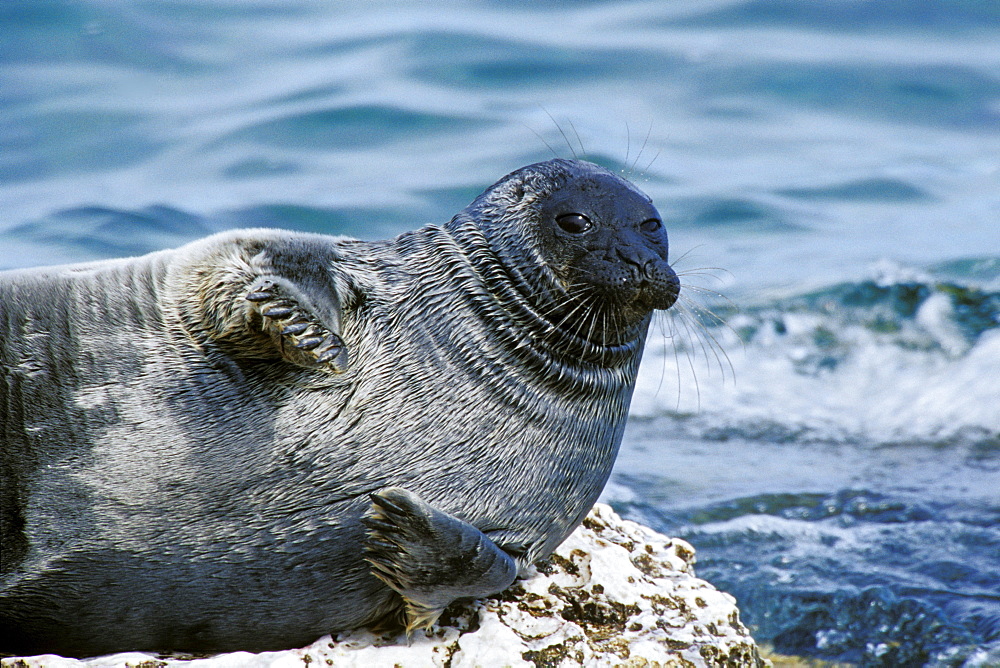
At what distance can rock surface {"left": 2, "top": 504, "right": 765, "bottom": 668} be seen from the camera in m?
3.60

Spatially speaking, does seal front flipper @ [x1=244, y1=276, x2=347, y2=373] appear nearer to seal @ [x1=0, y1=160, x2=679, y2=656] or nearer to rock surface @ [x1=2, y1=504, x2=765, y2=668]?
seal @ [x1=0, y1=160, x2=679, y2=656]

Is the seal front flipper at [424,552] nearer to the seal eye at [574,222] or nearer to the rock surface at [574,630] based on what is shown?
the rock surface at [574,630]

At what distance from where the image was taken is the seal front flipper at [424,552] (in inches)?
133

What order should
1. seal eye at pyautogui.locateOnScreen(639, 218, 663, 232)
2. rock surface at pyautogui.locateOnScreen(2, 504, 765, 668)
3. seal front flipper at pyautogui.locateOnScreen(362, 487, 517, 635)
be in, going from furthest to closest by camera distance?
seal eye at pyautogui.locateOnScreen(639, 218, 663, 232), rock surface at pyautogui.locateOnScreen(2, 504, 765, 668), seal front flipper at pyautogui.locateOnScreen(362, 487, 517, 635)

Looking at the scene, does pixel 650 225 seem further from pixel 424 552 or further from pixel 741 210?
pixel 741 210

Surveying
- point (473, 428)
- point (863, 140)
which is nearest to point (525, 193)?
point (473, 428)

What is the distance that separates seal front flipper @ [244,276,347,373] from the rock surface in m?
0.94

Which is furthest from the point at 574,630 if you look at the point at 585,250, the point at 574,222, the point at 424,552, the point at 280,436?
the point at 574,222

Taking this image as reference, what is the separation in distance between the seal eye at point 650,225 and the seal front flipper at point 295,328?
125cm

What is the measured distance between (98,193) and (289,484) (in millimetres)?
9596

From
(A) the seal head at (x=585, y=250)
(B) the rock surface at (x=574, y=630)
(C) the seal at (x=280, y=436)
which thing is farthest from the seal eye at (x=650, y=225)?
(B) the rock surface at (x=574, y=630)

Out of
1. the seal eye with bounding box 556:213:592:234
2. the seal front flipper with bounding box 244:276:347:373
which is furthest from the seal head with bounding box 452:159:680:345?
the seal front flipper with bounding box 244:276:347:373

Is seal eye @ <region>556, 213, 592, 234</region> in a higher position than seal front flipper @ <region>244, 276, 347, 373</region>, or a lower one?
higher

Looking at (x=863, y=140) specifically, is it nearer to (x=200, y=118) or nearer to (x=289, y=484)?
(x=200, y=118)
